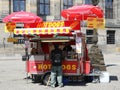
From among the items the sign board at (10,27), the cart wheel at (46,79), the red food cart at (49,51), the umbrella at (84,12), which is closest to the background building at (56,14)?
the umbrella at (84,12)

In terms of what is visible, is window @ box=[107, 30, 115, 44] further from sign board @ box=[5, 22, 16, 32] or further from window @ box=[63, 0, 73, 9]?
sign board @ box=[5, 22, 16, 32]

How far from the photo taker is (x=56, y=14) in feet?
156

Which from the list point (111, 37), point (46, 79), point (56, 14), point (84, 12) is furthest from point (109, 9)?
point (46, 79)

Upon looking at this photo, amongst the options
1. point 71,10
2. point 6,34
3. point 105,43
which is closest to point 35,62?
point 71,10

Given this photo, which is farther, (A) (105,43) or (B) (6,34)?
(A) (105,43)

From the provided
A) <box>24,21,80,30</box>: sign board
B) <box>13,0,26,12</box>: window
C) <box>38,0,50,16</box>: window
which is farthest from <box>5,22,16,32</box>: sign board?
<box>38,0,50,16</box>: window

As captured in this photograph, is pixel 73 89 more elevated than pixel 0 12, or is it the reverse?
pixel 0 12

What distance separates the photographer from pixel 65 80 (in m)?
17.7

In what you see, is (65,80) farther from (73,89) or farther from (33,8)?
(33,8)

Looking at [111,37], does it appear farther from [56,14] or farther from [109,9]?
[56,14]

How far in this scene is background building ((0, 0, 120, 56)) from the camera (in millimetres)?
44656

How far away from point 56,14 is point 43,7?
180cm

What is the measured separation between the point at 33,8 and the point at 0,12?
12.8 feet

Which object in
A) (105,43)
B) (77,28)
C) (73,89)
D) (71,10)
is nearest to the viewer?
(73,89)
